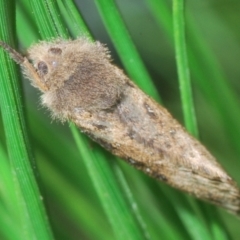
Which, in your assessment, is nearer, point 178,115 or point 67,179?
point 67,179

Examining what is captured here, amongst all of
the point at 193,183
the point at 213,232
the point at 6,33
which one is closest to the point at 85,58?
the point at 6,33

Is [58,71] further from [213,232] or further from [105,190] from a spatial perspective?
[213,232]

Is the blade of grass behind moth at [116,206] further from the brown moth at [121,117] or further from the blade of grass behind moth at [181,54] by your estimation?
the blade of grass behind moth at [181,54]

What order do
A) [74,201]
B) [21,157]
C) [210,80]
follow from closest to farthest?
[21,157] → [210,80] → [74,201]

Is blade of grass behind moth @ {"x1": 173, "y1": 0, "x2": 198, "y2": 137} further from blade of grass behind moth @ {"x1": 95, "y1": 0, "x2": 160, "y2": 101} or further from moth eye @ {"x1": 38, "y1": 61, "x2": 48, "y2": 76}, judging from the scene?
moth eye @ {"x1": 38, "y1": 61, "x2": 48, "y2": 76}

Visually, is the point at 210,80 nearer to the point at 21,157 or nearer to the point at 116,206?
the point at 116,206

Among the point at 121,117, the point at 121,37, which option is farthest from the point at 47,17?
the point at 121,117

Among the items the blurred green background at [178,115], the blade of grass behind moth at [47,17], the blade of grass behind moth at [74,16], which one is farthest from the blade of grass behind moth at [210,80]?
the blade of grass behind moth at [47,17]
